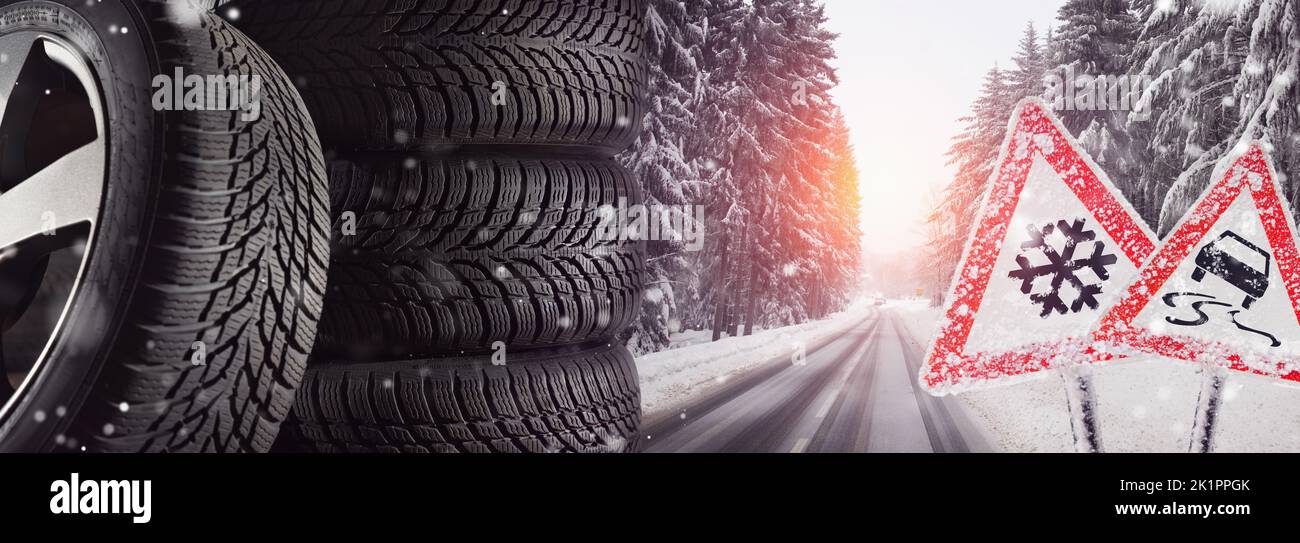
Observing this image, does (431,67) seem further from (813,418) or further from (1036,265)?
(813,418)

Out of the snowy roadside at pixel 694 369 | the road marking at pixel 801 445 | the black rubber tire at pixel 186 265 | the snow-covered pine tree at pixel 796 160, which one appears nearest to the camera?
the black rubber tire at pixel 186 265

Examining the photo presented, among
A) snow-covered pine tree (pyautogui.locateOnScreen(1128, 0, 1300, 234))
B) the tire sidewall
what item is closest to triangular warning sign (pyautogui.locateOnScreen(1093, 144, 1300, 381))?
snow-covered pine tree (pyautogui.locateOnScreen(1128, 0, 1300, 234))

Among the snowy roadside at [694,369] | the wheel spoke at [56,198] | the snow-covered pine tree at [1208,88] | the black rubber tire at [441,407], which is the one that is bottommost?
the snowy roadside at [694,369]

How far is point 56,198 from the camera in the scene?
4.43ft

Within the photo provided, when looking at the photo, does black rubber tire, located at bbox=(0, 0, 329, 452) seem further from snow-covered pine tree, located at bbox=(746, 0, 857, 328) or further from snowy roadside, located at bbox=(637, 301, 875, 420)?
snow-covered pine tree, located at bbox=(746, 0, 857, 328)

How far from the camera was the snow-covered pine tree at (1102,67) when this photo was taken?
355 cm

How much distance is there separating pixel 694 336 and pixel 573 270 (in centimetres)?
1656

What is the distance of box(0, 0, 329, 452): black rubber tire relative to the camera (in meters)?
1.12

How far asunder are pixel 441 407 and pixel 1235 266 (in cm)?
242

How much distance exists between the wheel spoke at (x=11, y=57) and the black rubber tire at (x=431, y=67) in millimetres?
530
